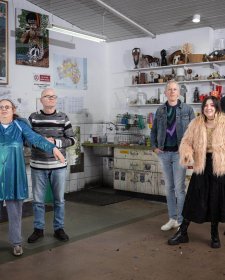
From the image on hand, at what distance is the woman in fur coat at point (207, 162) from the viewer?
12.6ft

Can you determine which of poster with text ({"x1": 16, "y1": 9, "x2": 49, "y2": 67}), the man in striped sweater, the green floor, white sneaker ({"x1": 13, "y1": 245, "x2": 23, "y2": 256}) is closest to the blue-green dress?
the man in striped sweater

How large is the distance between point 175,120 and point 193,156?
0.62 metres

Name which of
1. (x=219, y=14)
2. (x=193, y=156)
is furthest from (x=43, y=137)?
(x=219, y=14)

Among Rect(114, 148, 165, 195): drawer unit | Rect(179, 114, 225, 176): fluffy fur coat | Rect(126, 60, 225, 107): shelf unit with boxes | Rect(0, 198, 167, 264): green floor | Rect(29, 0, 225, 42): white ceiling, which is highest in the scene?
Rect(29, 0, 225, 42): white ceiling

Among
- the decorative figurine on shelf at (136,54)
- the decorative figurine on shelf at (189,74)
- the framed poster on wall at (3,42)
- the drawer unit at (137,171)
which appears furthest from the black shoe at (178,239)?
the decorative figurine on shelf at (136,54)

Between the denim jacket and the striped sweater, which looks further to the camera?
the denim jacket

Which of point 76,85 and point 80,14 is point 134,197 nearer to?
point 76,85

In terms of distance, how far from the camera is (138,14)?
625 cm

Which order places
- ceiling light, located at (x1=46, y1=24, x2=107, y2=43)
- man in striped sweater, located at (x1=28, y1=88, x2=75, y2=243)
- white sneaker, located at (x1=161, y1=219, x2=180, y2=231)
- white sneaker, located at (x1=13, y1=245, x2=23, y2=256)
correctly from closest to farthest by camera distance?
1. white sneaker, located at (x1=13, y1=245, x2=23, y2=256)
2. man in striped sweater, located at (x1=28, y1=88, x2=75, y2=243)
3. white sneaker, located at (x1=161, y1=219, x2=180, y2=231)
4. ceiling light, located at (x1=46, y1=24, x2=107, y2=43)

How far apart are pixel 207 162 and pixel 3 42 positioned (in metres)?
3.58

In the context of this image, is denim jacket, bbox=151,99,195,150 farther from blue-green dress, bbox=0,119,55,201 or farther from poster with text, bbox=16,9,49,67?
poster with text, bbox=16,9,49,67

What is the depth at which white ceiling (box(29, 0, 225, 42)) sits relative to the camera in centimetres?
579

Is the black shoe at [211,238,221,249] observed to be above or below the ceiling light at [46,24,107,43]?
below

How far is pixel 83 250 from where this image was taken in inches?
155
